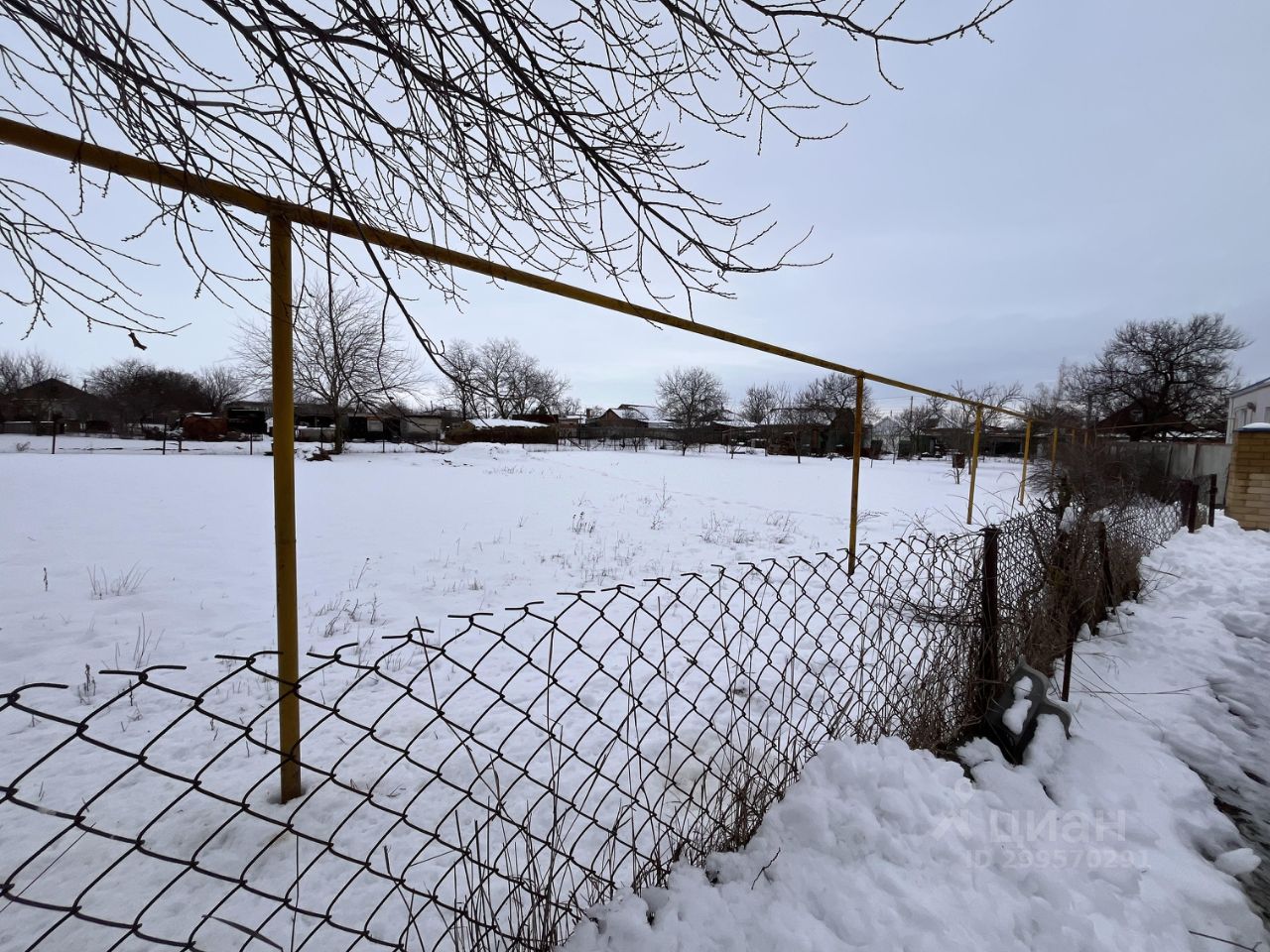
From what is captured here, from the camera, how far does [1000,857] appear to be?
1.77 meters

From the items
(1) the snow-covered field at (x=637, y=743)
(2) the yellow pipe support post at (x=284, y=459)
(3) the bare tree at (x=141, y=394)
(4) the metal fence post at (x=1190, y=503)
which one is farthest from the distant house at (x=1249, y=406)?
(3) the bare tree at (x=141, y=394)

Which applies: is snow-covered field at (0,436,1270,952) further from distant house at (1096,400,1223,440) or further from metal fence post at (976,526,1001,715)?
distant house at (1096,400,1223,440)

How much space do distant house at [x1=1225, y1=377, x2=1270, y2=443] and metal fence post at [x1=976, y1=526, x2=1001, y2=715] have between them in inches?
1231

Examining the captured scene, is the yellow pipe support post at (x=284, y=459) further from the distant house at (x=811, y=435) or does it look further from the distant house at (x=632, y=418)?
the distant house at (x=632, y=418)

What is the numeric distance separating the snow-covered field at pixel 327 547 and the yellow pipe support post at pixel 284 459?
0.33 meters

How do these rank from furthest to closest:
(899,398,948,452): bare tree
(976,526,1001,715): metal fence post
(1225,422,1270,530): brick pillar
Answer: (899,398,948,452): bare tree < (1225,422,1270,530): brick pillar < (976,526,1001,715): metal fence post

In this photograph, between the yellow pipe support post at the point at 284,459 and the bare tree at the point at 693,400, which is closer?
the yellow pipe support post at the point at 284,459

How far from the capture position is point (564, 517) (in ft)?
28.5

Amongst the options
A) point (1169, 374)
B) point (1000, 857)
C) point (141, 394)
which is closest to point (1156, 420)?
point (1169, 374)

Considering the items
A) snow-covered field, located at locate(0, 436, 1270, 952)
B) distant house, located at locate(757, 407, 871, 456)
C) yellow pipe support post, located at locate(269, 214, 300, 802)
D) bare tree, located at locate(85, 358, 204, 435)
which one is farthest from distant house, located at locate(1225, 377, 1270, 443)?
bare tree, located at locate(85, 358, 204, 435)

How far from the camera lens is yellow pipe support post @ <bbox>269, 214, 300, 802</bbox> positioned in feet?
5.19

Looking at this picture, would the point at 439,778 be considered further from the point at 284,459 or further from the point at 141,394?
the point at 141,394

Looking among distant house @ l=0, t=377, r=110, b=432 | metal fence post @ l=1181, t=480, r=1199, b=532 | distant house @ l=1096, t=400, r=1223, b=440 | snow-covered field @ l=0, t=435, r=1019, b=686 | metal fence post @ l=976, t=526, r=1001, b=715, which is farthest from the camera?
distant house @ l=0, t=377, r=110, b=432

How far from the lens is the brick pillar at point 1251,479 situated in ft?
28.8
